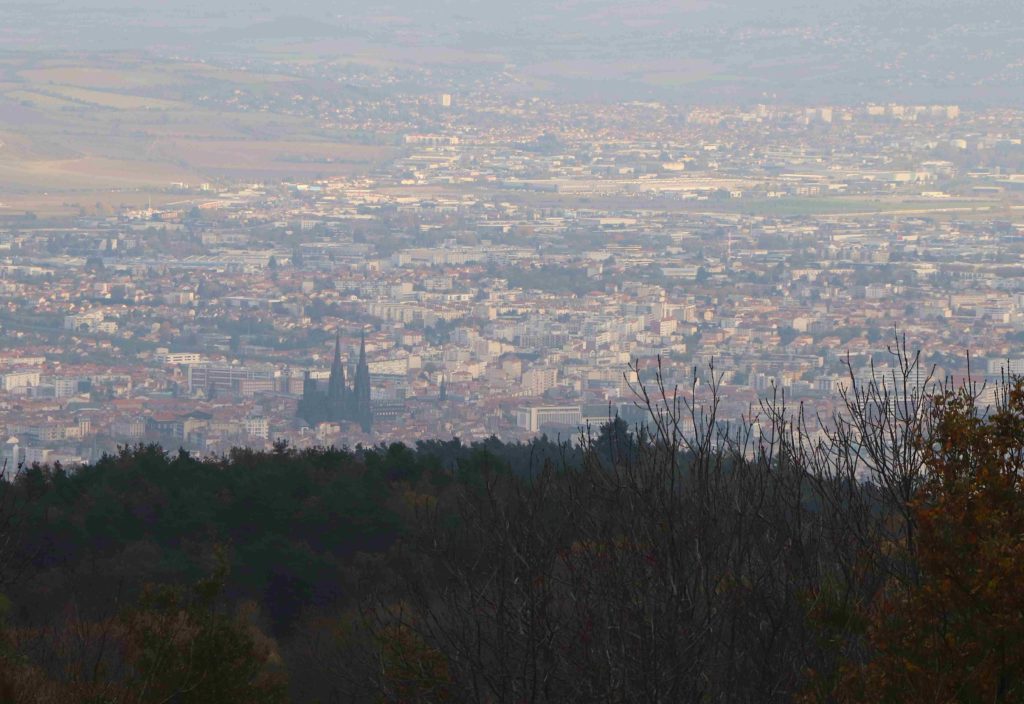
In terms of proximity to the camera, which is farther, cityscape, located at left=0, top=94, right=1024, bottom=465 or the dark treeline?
cityscape, located at left=0, top=94, right=1024, bottom=465

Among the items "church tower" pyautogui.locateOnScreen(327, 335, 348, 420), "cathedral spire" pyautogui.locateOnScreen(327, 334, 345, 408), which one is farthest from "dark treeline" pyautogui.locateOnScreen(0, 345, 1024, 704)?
"cathedral spire" pyautogui.locateOnScreen(327, 334, 345, 408)

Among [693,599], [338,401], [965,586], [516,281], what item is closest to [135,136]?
[516,281]

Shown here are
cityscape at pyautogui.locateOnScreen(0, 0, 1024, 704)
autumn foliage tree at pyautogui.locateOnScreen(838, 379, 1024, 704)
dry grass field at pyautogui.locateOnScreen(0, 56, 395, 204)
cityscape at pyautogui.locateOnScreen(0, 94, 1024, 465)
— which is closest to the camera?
autumn foliage tree at pyautogui.locateOnScreen(838, 379, 1024, 704)

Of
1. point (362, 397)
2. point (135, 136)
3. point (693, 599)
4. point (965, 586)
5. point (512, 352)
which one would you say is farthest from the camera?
point (135, 136)

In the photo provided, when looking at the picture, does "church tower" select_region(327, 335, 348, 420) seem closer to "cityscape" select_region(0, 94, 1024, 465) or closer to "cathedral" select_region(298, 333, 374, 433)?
"cathedral" select_region(298, 333, 374, 433)

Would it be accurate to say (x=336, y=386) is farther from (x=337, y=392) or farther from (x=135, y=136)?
(x=135, y=136)

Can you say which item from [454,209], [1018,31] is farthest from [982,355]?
[1018,31]

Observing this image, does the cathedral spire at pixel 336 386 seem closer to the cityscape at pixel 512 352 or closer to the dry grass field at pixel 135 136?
the cityscape at pixel 512 352
